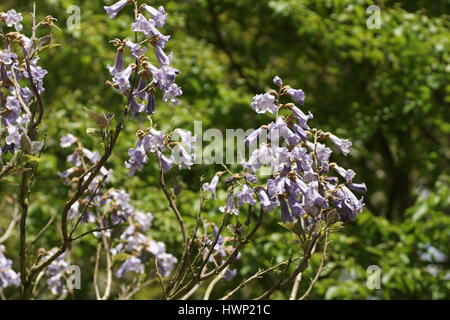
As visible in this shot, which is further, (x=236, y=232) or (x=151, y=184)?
(x=151, y=184)

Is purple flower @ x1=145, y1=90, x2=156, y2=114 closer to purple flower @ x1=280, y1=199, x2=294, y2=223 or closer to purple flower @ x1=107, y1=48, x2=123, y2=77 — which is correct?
purple flower @ x1=107, y1=48, x2=123, y2=77

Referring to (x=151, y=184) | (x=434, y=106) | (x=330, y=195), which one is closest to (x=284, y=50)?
(x=434, y=106)

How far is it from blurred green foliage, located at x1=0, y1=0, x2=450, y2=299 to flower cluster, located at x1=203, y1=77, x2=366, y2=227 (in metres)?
2.04

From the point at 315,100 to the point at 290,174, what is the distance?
4073mm

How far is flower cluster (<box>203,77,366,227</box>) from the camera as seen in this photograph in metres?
2.52

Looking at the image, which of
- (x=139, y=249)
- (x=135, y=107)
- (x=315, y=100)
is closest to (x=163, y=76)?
(x=135, y=107)

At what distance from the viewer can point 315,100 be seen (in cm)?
649

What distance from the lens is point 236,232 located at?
271 centimetres

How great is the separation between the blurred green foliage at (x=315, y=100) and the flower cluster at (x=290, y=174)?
2036 millimetres

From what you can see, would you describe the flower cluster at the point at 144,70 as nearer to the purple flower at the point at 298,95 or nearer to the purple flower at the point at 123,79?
the purple flower at the point at 123,79

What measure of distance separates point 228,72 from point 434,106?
235 cm

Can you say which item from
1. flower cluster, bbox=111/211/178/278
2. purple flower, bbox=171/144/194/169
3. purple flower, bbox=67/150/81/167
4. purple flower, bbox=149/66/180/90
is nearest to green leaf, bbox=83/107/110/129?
purple flower, bbox=149/66/180/90
